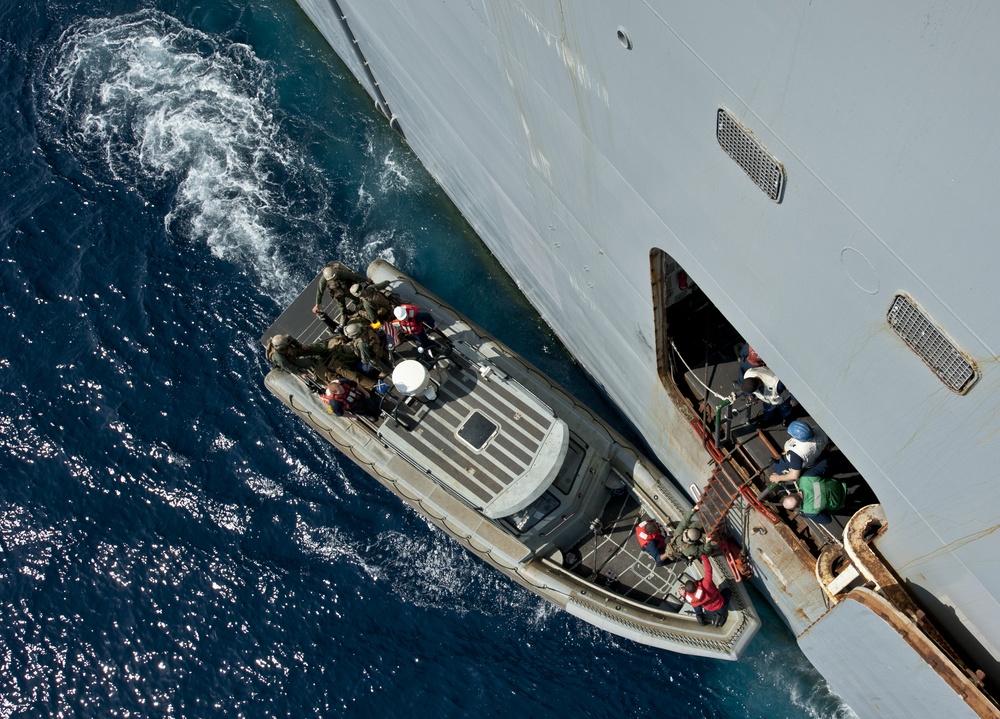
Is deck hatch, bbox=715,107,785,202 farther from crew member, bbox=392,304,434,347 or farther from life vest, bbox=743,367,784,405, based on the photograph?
crew member, bbox=392,304,434,347

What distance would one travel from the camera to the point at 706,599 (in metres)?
14.0

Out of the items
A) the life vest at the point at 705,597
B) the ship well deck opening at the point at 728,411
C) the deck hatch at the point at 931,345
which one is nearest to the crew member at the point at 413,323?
the ship well deck opening at the point at 728,411

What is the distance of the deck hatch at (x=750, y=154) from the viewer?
7.27 metres

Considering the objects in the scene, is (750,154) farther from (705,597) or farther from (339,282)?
(339,282)

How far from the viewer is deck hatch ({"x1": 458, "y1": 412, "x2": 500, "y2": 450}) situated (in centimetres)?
1465

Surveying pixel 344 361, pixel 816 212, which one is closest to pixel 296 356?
pixel 344 361

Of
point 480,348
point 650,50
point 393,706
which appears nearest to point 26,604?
point 393,706

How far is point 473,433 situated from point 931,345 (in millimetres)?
9008

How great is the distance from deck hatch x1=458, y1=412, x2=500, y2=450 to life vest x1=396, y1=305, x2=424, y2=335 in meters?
2.10

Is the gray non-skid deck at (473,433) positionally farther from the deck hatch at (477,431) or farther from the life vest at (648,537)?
the life vest at (648,537)

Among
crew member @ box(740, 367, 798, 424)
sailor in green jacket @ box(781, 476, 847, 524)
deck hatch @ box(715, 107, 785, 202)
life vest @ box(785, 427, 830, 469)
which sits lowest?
sailor in green jacket @ box(781, 476, 847, 524)

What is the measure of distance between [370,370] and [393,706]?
274 inches

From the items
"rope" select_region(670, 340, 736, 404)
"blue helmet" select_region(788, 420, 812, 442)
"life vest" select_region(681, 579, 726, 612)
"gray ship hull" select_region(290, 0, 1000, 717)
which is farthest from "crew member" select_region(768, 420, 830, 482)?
"life vest" select_region(681, 579, 726, 612)

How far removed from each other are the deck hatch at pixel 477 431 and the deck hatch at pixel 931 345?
855 cm
